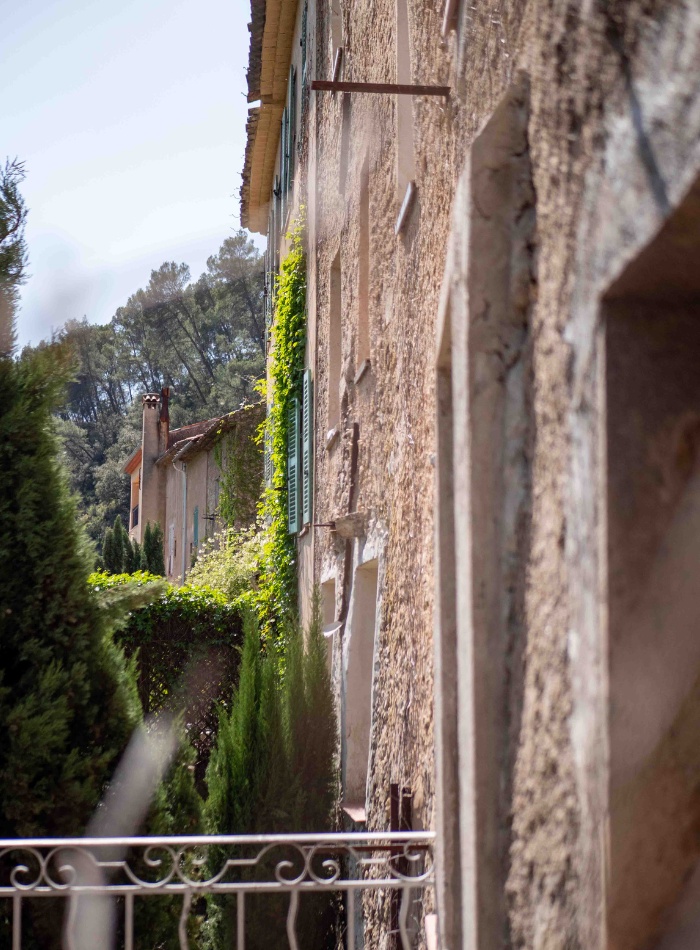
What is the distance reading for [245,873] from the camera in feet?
17.3

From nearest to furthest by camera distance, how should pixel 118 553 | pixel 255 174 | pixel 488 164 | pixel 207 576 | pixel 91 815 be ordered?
pixel 488 164 → pixel 91 815 → pixel 207 576 → pixel 255 174 → pixel 118 553

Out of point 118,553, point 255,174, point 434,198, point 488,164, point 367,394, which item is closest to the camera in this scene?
point 488,164

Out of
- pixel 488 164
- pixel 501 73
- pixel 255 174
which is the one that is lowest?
pixel 488 164

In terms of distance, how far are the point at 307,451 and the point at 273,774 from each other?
3806mm

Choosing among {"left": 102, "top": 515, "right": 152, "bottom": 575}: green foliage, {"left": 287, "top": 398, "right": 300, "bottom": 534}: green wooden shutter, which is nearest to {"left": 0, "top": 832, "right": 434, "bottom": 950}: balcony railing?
{"left": 287, "top": 398, "right": 300, "bottom": 534}: green wooden shutter

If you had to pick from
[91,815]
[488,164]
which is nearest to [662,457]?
[488,164]

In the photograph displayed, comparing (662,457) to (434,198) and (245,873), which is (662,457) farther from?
(245,873)

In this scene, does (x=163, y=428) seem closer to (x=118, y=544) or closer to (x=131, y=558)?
(x=118, y=544)

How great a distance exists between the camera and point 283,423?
10.6 meters

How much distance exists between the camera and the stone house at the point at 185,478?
58.8 feet

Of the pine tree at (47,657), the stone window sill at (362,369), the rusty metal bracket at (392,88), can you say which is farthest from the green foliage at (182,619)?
the rusty metal bracket at (392,88)

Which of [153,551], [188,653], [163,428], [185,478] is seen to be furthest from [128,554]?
[188,653]

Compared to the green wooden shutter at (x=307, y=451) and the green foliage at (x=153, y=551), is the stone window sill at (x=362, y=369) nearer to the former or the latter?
the green wooden shutter at (x=307, y=451)

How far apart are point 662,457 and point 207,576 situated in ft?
40.8
